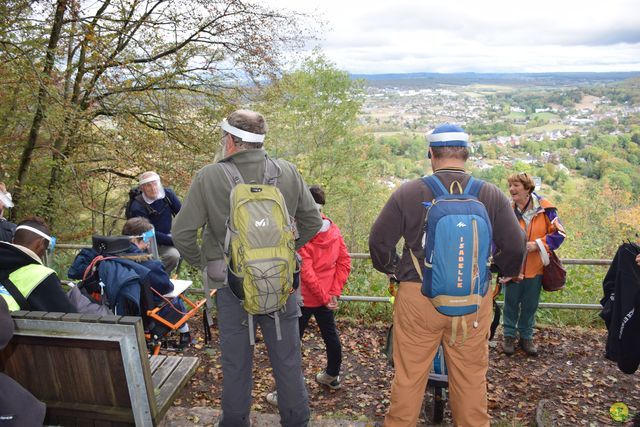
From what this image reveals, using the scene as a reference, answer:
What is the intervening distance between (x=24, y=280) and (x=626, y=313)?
3923 millimetres

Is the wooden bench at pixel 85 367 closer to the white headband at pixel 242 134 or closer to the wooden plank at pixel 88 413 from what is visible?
the wooden plank at pixel 88 413

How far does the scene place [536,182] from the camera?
4367mm

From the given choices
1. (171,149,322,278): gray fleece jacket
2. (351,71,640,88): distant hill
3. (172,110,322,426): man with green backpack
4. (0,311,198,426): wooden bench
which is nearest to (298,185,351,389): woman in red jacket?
(172,110,322,426): man with green backpack

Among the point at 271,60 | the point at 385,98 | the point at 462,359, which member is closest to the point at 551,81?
the point at 385,98

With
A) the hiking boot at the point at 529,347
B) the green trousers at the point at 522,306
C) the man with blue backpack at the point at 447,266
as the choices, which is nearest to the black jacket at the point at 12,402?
the man with blue backpack at the point at 447,266

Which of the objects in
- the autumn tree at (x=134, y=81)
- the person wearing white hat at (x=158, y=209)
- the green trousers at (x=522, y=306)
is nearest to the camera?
the green trousers at (x=522, y=306)

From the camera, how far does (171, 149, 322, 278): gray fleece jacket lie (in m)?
2.47

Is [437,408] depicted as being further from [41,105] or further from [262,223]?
[41,105]

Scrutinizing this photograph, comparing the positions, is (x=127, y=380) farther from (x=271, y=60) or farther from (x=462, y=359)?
(x=271, y=60)

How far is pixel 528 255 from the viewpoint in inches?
172

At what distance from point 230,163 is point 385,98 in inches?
2599

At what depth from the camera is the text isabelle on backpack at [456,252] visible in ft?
7.82

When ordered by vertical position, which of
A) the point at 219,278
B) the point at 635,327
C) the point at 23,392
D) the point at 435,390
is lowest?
the point at 435,390

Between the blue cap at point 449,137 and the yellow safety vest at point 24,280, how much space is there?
2445 mm
